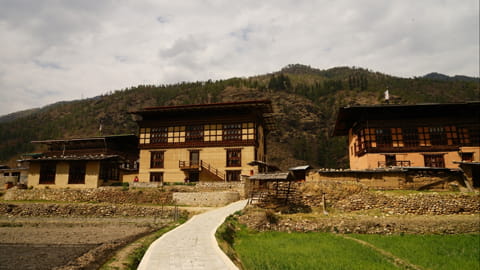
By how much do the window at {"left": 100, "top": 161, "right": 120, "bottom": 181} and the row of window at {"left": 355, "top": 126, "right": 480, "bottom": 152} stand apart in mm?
33964

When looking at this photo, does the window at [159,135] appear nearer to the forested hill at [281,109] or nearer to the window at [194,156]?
the window at [194,156]

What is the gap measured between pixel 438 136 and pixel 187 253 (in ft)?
119

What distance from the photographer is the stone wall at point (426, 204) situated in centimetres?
2480

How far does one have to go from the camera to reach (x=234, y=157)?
41438 millimetres

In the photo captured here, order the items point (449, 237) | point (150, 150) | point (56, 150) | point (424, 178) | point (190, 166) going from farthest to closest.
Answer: point (56, 150) < point (150, 150) < point (190, 166) < point (424, 178) < point (449, 237)

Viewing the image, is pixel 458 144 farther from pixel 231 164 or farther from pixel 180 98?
pixel 180 98

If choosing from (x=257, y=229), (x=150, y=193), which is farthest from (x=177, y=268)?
(x=150, y=193)

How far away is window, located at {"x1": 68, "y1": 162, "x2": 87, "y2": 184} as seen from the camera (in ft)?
123

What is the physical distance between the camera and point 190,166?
40.9 m

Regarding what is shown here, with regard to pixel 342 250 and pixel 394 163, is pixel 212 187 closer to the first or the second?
pixel 342 250

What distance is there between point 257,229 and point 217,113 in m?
23.9

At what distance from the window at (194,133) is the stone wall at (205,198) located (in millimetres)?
11315

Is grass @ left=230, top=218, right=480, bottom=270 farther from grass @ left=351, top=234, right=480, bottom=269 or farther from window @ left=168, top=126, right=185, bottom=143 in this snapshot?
window @ left=168, top=126, right=185, bottom=143

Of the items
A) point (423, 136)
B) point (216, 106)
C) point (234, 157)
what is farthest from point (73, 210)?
point (423, 136)
